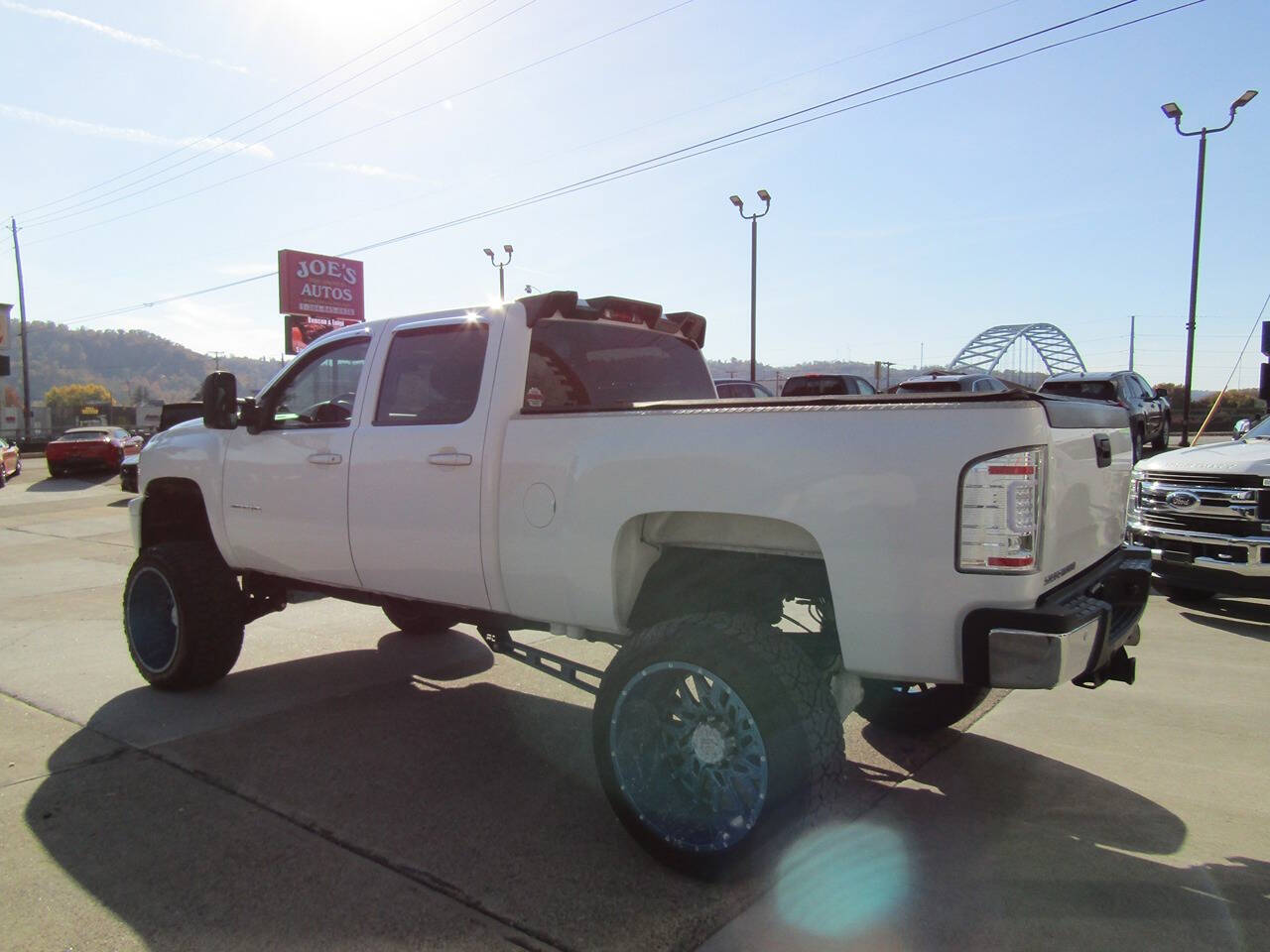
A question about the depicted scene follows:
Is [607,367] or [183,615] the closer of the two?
[607,367]

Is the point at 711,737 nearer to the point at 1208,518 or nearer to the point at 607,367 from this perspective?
the point at 607,367

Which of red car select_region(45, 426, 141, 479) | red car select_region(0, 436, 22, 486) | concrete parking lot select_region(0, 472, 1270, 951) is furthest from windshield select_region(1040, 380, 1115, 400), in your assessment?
red car select_region(0, 436, 22, 486)

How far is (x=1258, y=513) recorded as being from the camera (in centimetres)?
645

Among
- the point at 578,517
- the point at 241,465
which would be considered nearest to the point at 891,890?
the point at 578,517

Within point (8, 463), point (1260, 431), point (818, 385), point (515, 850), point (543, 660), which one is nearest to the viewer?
point (515, 850)

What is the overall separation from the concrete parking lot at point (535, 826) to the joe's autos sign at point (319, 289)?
1350 inches

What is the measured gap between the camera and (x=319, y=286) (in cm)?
3962

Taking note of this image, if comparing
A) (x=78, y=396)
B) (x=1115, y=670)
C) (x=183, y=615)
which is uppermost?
(x=78, y=396)

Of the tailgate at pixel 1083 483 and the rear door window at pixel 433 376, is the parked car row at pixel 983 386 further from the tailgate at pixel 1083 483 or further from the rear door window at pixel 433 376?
the tailgate at pixel 1083 483

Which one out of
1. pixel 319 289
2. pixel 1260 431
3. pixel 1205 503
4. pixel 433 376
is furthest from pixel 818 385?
pixel 319 289

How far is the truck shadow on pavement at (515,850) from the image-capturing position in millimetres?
2848

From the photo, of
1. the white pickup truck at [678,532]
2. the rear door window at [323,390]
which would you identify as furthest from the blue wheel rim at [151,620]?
the rear door window at [323,390]

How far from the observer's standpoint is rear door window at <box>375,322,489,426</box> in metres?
4.09

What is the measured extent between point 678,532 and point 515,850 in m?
1.31
